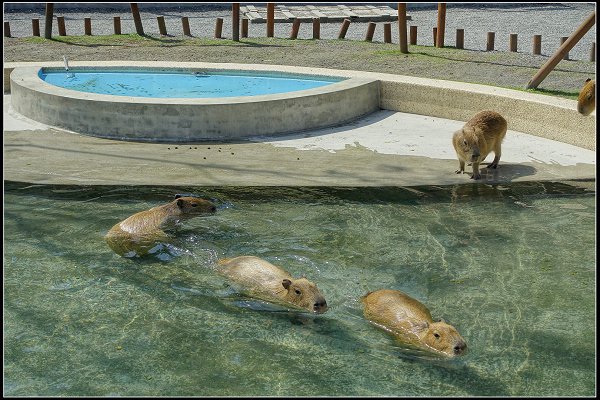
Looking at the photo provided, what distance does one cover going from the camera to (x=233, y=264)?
6887 mm

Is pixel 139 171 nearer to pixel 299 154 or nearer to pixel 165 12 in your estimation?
pixel 299 154

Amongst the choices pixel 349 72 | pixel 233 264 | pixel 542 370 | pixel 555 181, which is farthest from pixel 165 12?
pixel 542 370

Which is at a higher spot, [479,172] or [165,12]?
[165,12]

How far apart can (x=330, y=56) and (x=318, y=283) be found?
932cm

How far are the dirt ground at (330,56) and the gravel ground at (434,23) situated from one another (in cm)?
249

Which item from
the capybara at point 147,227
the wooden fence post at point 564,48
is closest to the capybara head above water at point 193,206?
the capybara at point 147,227

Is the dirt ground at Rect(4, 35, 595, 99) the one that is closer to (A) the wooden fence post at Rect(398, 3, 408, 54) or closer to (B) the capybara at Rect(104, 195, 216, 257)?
(A) the wooden fence post at Rect(398, 3, 408, 54)

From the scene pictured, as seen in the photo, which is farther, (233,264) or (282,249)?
(282,249)

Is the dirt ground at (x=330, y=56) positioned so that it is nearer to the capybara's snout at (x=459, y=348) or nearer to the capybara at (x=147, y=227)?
the capybara at (x=147, y=227)

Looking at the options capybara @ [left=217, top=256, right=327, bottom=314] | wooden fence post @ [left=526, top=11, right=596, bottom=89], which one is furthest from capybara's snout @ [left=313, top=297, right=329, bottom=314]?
wooden fence post @ [left=526, top=11, right=596, bottom=89]

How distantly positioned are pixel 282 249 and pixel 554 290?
7.37 ft

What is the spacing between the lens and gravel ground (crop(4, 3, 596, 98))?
13997mm

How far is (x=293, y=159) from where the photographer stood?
34.0ft

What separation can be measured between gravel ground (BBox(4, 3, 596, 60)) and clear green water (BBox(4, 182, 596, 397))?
10167 millimetres
